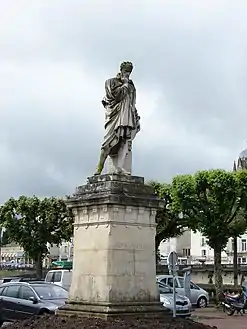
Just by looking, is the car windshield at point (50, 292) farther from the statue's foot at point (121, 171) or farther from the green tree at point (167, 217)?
the green tree at point (167, 217)

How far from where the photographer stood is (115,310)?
12.3m

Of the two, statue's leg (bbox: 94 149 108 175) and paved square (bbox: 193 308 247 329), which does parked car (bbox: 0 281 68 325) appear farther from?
paved square (bbox: 193 308 247 329)

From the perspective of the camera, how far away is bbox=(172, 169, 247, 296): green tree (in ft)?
121

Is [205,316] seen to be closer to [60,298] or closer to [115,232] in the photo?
[60,298]

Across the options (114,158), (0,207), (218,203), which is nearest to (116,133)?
(114,158)

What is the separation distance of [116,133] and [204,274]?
54.5 meters

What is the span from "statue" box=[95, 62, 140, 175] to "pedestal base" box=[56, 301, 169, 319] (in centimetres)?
282

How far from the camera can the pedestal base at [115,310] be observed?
12266 mm

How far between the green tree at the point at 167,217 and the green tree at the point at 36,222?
801 centimetres

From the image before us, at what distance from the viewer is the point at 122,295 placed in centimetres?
1248

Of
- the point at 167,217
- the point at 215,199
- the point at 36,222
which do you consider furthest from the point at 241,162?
the point at 215,199

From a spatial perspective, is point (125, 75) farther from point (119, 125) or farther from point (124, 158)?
point (124, 158)

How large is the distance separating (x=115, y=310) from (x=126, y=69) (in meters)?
5.28

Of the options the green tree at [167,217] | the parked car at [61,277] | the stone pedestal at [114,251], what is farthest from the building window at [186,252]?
the stone pedestal at [114,251]
